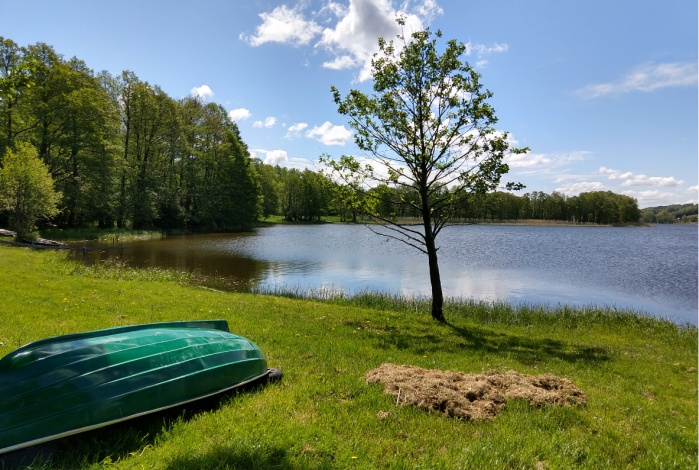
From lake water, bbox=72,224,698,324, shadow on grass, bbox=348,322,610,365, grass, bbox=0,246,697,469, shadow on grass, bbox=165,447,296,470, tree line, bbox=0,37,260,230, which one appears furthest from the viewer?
tree line, bbox=0,37,260,230

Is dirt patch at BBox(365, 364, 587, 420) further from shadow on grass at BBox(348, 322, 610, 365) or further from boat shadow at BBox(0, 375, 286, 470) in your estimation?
shadow on grass at BBox(348, 322, 610, 365)

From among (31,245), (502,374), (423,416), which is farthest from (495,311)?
(31,245)

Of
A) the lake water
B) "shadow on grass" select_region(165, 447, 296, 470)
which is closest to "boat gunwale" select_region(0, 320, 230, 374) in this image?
"shadow on grass" select_region(165, 447, 296, 470)

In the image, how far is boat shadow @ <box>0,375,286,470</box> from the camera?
329 centimetres

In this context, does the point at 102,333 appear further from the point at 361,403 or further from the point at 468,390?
the point at 468,390

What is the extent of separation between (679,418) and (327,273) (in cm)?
2248

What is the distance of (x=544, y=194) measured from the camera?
5812 inches

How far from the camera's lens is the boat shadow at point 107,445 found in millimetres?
3291

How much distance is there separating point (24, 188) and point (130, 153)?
22.5m

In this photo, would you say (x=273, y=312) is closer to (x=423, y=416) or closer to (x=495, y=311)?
(x=423, y=416)

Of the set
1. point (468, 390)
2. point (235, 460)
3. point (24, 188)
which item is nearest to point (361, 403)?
point (468, 390)

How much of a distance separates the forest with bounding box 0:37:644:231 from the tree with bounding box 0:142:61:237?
2.95 ft

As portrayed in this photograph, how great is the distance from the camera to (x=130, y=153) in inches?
2035

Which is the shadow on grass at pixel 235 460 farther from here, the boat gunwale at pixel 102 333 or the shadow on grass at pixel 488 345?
the shadow on grass at pixel 488 345
